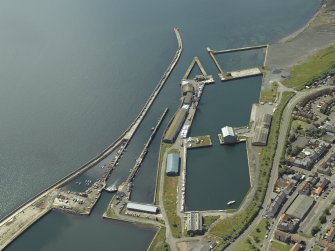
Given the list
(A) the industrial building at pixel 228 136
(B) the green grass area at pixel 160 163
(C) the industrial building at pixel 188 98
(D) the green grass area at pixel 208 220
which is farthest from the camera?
(C) the industrial building at pixel 188 98

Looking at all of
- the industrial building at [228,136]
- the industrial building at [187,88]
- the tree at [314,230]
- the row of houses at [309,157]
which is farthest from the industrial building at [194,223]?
the industrial building at [187,88]

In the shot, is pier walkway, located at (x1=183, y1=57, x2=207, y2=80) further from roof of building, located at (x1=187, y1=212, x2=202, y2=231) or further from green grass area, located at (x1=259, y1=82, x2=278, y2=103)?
roof of building, located at (x1=187, y1=212, x2=202, y2=231)

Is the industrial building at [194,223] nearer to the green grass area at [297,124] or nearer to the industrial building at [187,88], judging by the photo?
the green grass area at [297,124]

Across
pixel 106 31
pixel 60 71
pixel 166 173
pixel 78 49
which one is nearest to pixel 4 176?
pixel 166 173

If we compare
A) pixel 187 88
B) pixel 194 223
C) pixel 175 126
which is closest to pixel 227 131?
pixel 175 126

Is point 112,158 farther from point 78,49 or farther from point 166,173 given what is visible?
point 78,49

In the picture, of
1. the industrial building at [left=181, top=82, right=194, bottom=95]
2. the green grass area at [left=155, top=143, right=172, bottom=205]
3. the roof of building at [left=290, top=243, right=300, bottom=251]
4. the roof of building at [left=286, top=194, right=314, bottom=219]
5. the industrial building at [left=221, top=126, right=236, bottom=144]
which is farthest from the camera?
the industrial building at [left=181, top=82, right=194, bottom=95]

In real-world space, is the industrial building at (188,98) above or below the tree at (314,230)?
above

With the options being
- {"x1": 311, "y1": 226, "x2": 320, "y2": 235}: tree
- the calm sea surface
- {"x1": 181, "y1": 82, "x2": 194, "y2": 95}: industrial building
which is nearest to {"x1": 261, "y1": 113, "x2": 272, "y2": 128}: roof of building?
the calm sea surface
